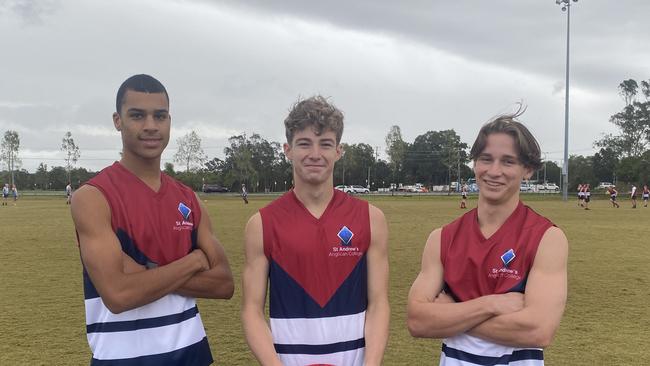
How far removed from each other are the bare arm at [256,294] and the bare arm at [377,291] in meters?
0.57

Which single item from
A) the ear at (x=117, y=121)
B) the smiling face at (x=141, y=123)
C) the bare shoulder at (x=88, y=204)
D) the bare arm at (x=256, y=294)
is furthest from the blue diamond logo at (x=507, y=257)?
the ear at (x=117, y=121)

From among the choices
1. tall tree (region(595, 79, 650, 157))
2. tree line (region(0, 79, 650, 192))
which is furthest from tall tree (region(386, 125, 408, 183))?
tall tree (region(595, 79, 650, 157))

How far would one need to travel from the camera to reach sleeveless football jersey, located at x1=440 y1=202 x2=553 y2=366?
2.77 meters

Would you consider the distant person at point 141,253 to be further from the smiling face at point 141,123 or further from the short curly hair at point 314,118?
the short curly hair at point 314,118

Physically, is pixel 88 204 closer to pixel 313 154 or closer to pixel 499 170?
pixel 313 154

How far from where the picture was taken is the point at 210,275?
321 centimetres

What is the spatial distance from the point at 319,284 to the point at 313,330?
10.5 inches

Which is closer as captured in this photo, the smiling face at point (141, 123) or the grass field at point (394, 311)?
the smiling face at point (141, 123)

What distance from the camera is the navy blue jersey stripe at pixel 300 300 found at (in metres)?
2.97

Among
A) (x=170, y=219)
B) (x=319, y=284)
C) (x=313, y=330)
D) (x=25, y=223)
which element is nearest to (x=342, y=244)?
(x=319, y=284)

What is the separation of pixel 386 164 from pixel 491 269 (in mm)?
109835

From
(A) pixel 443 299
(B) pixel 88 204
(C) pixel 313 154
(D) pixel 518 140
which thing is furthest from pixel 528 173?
(B) pixel 88 204

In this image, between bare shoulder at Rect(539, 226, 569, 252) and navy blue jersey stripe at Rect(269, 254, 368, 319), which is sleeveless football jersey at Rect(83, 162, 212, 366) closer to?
navy blue jersey stripe at Rect(269, 254, 368, 319)

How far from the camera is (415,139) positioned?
5133 inches
